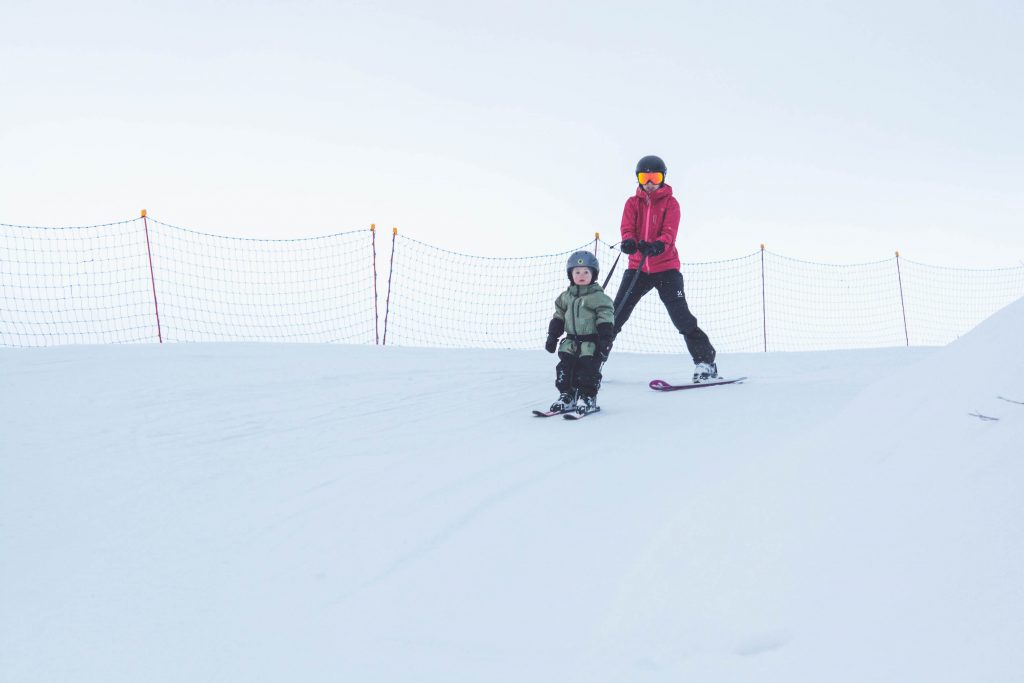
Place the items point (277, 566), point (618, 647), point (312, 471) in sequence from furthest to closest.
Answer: point (312, 471)
point (277, 566)
point (618, 647)

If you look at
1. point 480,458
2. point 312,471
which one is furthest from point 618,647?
point 312,471

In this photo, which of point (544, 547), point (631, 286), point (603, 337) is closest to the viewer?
point (544, 547)

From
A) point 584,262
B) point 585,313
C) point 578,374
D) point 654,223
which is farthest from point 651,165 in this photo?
point 578,374

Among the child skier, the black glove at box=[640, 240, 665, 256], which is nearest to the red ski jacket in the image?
the black glove at box=[640, 240, 665, 256]

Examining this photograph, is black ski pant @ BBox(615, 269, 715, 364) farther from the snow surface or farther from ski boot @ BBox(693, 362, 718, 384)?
the snow surface

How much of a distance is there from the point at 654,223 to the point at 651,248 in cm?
49

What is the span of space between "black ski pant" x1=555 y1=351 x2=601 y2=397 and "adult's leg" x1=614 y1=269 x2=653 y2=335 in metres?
1.05

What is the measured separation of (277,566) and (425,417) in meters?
2.52

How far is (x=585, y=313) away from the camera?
19.6 feet

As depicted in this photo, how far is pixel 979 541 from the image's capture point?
226 cm

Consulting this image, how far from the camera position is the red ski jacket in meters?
6.97

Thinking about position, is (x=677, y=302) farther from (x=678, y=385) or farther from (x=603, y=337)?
(x=603, y=337)

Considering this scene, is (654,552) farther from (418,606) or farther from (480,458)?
(480,458)

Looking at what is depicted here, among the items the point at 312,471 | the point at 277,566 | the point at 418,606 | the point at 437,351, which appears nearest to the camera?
the point at 418,606
